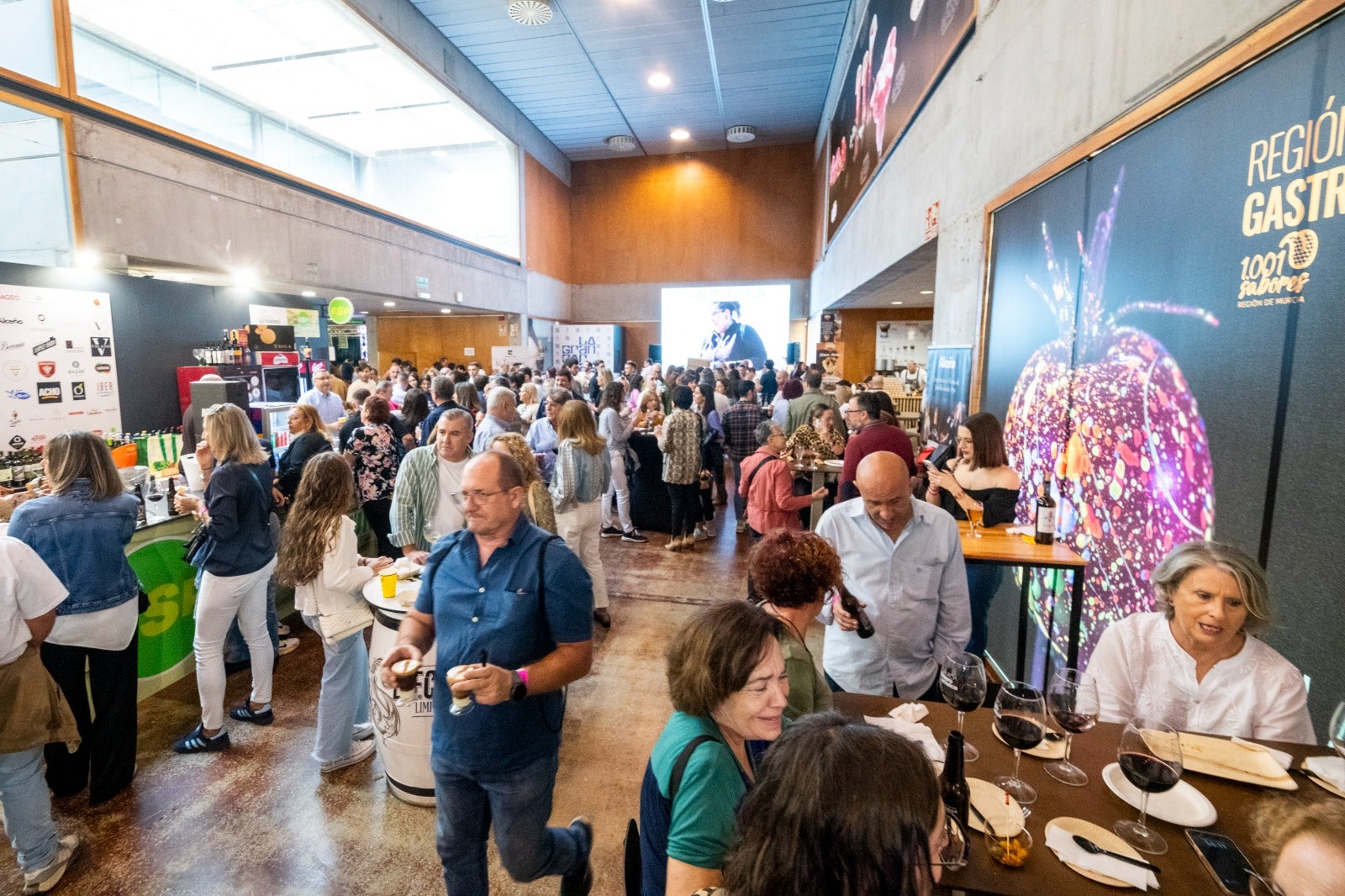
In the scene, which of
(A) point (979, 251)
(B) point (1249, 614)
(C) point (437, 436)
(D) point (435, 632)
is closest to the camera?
(B) point (1249, 614)

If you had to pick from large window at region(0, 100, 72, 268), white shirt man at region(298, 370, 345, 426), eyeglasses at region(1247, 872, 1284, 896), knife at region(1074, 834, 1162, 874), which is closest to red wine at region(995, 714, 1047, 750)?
knife at region(1074, 834, 1162, 874)

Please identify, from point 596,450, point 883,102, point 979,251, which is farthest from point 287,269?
point 979,251

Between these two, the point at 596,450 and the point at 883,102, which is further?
the point at 883,102

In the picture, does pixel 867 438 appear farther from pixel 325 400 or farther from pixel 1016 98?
pixel 325 400

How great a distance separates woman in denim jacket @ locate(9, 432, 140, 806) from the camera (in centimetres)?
264

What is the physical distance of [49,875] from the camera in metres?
2.36

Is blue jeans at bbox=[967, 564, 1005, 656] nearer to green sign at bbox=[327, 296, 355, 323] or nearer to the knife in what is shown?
the knife

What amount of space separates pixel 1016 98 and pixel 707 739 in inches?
145

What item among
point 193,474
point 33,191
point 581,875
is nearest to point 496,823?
point 581,875

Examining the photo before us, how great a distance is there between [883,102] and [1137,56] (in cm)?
478

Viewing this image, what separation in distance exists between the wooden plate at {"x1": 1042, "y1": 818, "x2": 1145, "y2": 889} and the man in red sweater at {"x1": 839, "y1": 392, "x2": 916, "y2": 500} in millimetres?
2512

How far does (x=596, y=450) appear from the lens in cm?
454

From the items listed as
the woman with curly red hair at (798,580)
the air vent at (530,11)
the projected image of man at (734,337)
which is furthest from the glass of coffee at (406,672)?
the projected image of man at (734,337)

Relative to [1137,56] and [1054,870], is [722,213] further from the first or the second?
[1054,870]
